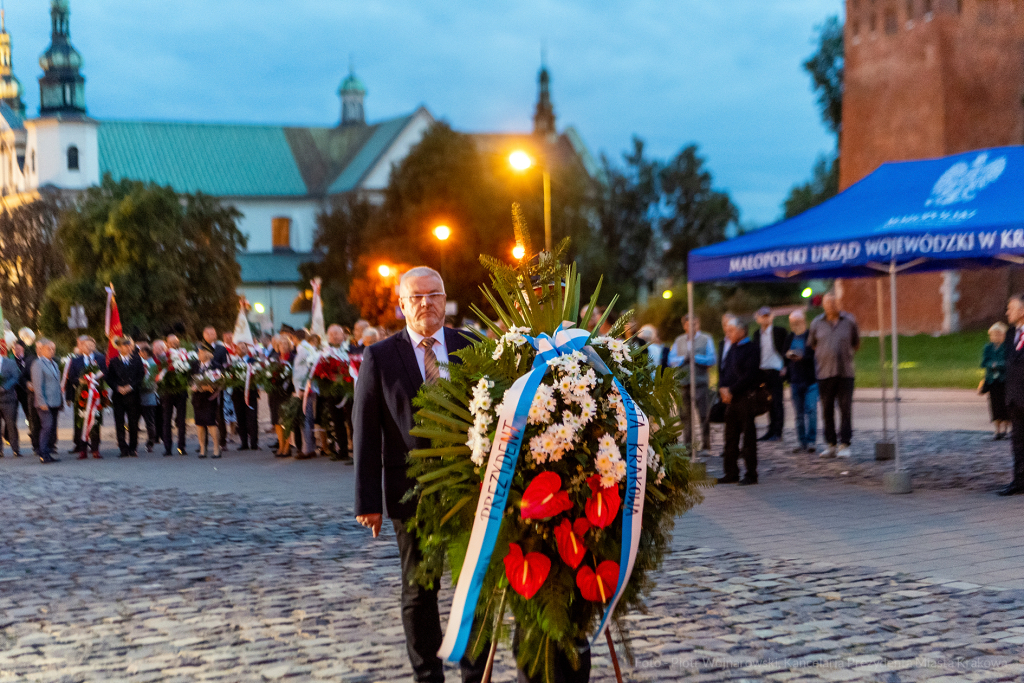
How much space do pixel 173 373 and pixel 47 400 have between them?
1.98m

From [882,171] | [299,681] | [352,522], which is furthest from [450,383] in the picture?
[882,171]

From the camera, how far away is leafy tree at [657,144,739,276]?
249ft

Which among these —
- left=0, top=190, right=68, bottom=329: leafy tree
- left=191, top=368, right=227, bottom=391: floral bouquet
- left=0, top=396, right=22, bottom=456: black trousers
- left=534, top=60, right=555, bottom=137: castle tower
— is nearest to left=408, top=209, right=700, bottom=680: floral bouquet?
left=191, top=368, right=227, bottom=391: floral bouquet

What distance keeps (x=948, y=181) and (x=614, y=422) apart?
943 centimetres

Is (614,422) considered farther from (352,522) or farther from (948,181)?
(948,181)

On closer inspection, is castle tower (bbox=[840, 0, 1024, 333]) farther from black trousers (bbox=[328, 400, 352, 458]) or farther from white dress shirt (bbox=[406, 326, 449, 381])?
white dress shirt (bbox=[406, 326, 449, 381])

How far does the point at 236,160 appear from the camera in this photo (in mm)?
90625

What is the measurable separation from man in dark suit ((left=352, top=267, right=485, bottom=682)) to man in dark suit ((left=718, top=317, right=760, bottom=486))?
7700mm

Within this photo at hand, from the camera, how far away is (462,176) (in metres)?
55.4

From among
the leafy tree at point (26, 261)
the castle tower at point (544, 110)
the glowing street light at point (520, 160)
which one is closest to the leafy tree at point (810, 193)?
the castle tower at point (544, 110)

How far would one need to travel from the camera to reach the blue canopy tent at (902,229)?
35.8 ft

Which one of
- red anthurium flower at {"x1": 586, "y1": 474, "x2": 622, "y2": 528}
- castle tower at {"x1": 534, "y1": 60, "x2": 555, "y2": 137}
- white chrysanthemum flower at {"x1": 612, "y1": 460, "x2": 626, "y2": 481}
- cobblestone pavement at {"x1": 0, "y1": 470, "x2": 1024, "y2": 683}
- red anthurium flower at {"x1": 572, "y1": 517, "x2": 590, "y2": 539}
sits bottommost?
cobblestone pavement at {"x1": 0, "y1": 470, "x2": 1024, "y2": 683}

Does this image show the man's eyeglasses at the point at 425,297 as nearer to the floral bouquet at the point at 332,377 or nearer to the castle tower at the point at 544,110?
the floral bouquet at the point at 332,377

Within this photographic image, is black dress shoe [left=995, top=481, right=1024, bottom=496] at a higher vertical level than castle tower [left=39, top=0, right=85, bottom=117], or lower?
lower
